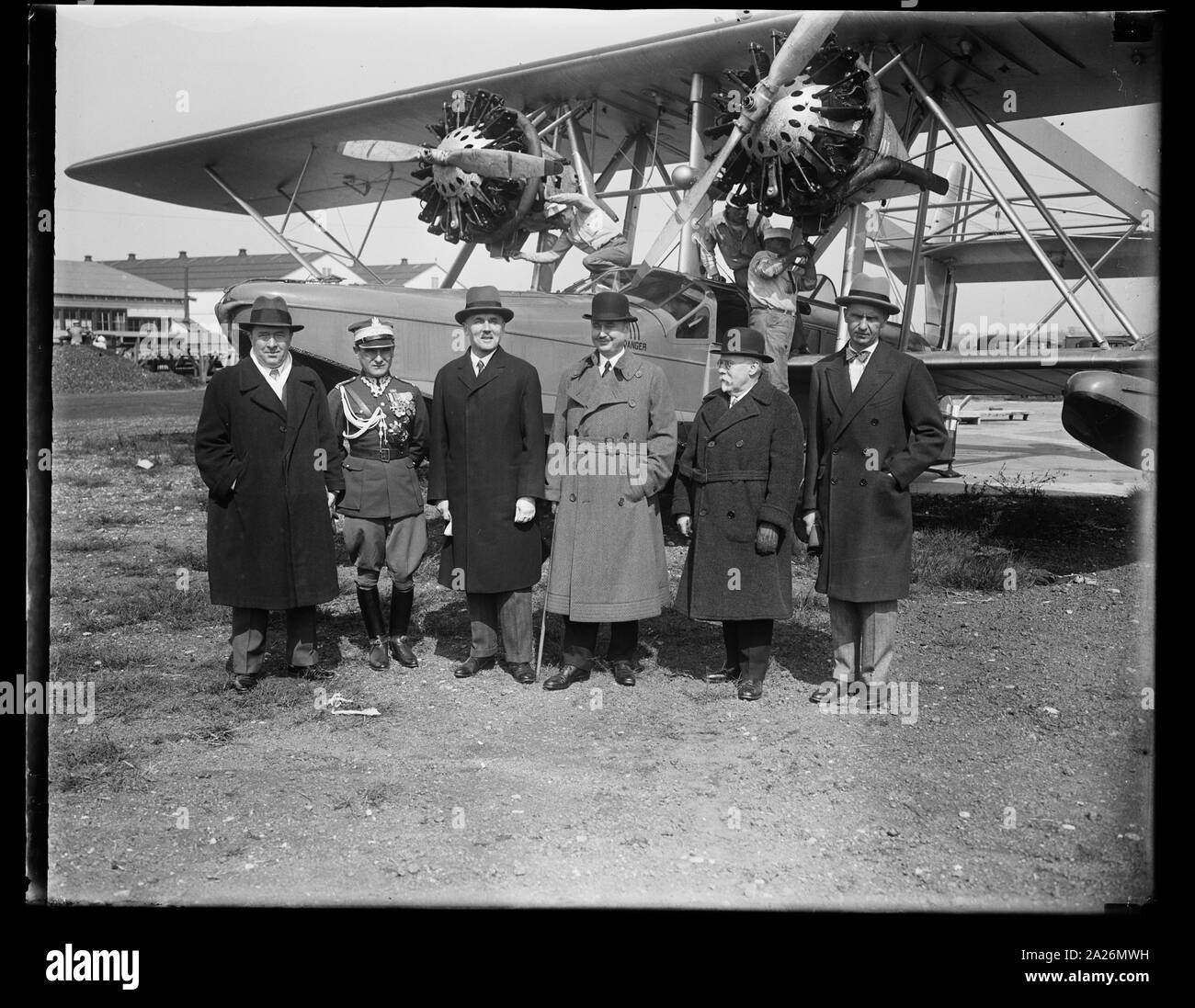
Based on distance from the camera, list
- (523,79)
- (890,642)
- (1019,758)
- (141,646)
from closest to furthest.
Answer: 1. (1019,758)
2. (890,642)
3. (141,646)
4. (523,79)

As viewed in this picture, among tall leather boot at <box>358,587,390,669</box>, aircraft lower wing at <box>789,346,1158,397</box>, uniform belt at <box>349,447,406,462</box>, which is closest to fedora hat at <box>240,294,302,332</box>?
uniform belt at <box>349,447,406,462</box>

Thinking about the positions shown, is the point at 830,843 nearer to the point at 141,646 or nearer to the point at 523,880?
the point at 523,880

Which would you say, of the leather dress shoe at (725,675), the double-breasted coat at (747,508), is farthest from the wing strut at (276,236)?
the leather dress shoe at (725,675)

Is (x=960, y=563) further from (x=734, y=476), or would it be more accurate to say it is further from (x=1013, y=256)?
(x=1013, y=256)

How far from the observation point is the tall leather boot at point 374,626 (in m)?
5.52

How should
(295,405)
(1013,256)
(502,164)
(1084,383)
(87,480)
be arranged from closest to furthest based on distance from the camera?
(295,405) → (1084,383) → (502,164) → (87,480) → (1013,256)

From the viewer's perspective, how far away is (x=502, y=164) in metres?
10.0

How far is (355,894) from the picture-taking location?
10.3 feet

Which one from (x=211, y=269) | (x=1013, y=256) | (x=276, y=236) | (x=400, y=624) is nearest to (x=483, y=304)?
(x=400, y=624)

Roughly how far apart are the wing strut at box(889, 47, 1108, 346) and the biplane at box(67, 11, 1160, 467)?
2 cm

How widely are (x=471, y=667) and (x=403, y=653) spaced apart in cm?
44

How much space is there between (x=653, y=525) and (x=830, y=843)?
2.12 m

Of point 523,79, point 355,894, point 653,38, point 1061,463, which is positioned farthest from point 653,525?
point 1061,463
